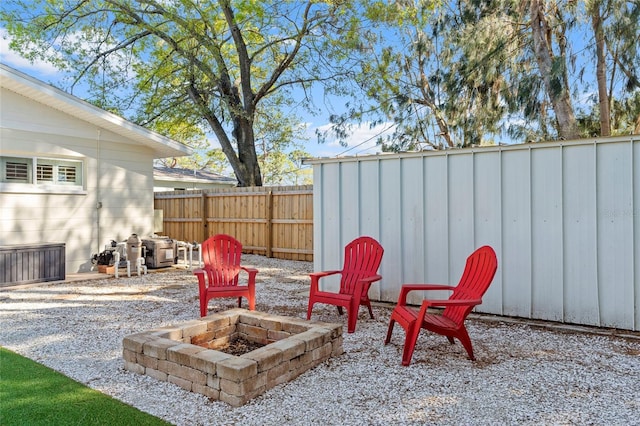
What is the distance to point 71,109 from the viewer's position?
25.4 ft

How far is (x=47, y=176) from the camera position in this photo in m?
7.80

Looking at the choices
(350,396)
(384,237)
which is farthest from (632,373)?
(384,237)

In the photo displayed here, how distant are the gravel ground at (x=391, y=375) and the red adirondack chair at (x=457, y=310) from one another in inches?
7.9

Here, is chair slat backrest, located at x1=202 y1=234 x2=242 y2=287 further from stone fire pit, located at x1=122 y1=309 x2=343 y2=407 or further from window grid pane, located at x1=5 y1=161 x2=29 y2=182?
window grid pane, located at x1=5 y1=161 x2=29 y2=182

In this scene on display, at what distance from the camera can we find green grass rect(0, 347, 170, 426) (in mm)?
2475

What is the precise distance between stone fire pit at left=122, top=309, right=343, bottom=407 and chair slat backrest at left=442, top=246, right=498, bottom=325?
39.1 inches

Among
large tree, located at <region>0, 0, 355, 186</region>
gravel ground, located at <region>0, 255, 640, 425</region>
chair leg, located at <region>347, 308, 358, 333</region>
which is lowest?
gravel ground, located at <region>0, 255, 640, 425</region>

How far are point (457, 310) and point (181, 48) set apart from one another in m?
12.6

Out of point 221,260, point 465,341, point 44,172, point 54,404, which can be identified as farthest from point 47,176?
point 465,341

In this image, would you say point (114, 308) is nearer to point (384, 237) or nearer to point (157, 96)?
point (384, 237)

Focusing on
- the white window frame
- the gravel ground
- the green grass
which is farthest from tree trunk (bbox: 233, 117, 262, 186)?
the green grass

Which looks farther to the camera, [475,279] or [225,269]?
[225,269]

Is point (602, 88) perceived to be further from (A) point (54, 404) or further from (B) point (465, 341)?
(A) point (54, 404)

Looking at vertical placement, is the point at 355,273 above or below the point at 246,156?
below
